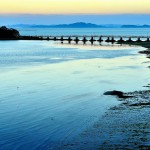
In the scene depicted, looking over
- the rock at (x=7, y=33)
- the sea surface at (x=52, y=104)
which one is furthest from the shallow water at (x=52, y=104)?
the rock at (x=7, y=33)

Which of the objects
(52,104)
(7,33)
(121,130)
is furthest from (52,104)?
(7,33)

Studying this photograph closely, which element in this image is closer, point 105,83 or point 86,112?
point 86,112

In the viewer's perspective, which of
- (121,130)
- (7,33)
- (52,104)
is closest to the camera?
(121,130)

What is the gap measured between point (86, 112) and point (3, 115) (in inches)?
231

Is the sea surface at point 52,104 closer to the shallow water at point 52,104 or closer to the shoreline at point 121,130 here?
the shallow water at point 52,104

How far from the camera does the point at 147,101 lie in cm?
2838

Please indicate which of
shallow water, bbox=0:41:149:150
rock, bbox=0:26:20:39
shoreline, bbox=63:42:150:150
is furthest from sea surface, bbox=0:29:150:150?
rock, bbox=0:26:20:39

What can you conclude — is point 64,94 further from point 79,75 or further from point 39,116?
point 79,75

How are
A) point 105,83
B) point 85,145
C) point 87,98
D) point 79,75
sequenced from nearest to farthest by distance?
1. point 85,145
2. point 87,98
3. point 105,83
4. point 79,75

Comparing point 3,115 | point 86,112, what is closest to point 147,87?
point 86,112

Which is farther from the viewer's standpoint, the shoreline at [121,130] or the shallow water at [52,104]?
the shallow water at [52,104]

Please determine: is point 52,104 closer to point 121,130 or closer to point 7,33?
point 121,130

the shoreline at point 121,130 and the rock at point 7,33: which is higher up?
the rock at point 7,33

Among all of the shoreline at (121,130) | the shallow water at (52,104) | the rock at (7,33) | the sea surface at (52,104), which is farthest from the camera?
the rock at (7,33)
